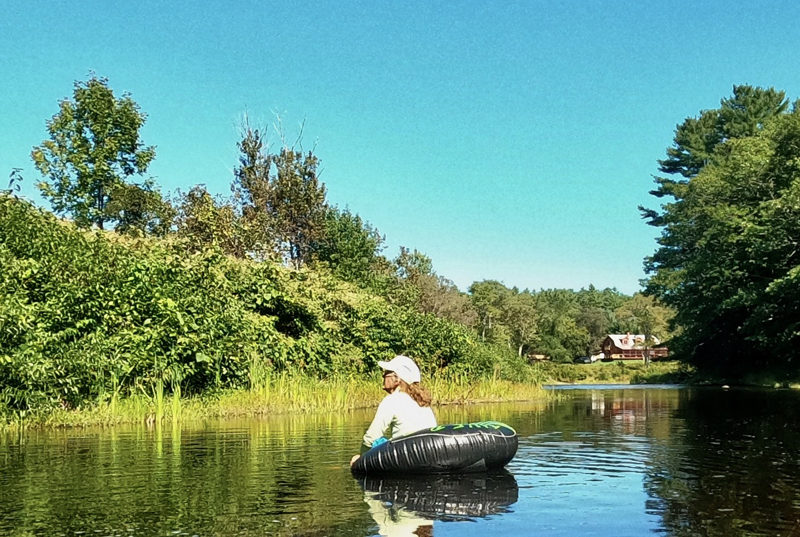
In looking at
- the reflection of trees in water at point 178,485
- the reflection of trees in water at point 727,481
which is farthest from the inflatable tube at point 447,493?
the reflection of trees in water at point 727,481

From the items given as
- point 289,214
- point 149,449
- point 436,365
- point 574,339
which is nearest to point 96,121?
point 289,214

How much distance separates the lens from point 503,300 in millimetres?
103375

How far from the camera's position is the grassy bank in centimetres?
1680

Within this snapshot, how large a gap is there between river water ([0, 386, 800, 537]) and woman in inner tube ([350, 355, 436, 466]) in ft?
2.13

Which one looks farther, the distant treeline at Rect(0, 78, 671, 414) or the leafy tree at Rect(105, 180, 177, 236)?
the leafy tree at Rect(105, 180, 177, 236)

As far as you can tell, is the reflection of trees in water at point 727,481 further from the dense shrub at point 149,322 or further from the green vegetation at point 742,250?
the green vegetation at point 742,250

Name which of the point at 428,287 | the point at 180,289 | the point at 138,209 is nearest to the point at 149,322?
the point at 180,289

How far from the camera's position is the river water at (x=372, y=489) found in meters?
6.90

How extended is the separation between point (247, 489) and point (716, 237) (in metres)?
46.8

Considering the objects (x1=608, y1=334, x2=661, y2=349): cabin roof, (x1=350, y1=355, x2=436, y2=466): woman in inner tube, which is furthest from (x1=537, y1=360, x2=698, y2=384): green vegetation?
(x1=350, y1=355, x2=436, y2=466): woman in inner tube

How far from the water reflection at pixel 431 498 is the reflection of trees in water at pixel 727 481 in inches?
61.3

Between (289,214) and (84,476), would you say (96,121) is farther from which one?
(84,476)

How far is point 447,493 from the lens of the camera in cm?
864

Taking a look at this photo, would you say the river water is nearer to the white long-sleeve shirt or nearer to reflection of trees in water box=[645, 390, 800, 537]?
reflection of trees in water box=[645, 390, 800, 537]
